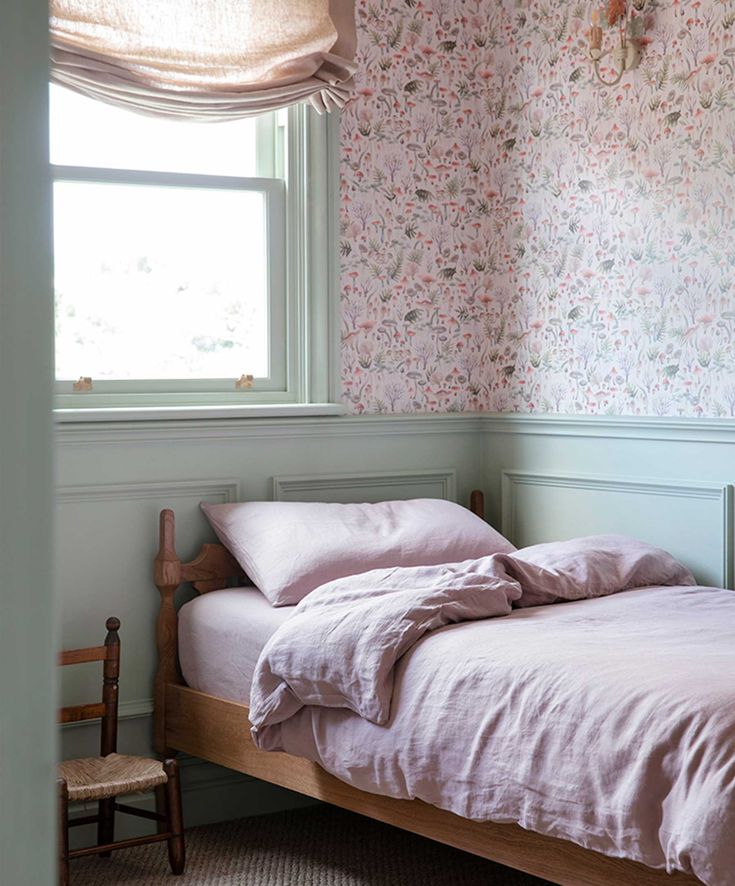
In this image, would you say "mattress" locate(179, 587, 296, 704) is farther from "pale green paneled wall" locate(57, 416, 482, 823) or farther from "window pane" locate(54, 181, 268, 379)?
"window pane" locate(54, 181, 268, 379)

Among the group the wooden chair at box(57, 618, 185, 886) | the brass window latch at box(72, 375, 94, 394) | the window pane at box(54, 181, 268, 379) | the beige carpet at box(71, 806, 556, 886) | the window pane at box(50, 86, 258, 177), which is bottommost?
the beige carpet at box(71, 806, 556, 886)

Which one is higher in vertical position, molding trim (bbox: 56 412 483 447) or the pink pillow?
molding trim (bbox: 56 412 483 447)

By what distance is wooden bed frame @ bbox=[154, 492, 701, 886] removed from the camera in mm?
2152

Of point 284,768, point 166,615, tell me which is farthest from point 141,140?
point 284,768

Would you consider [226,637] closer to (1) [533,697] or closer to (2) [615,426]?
(1) [533,697]

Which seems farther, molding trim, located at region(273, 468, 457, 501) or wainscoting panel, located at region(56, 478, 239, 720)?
molding trim, located at region(273, 468, 457, 501)

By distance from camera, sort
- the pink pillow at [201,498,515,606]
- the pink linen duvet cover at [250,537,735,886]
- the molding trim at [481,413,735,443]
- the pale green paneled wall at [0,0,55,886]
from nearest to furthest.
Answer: the pale green paneled wall at [0,0,55,886] → the pink linen duvet cover at [250,537,735,886] → the pink pillow at [201,498,515,606] → the molding trim at [481,413,735,443]

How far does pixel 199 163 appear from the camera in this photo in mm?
3633

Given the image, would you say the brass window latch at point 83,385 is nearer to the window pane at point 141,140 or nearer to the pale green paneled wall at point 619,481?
the window pane at point 141,140

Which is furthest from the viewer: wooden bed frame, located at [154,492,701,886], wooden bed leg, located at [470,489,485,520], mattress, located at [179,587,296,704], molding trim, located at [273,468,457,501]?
wooden bed leg, located at [470,489,485,520]

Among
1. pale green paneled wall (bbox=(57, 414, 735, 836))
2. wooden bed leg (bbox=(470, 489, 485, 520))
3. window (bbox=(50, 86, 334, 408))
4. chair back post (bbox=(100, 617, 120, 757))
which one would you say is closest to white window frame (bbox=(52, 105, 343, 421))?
window (bbox=(50, 86, 334, 408))

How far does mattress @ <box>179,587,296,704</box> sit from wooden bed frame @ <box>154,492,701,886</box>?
4 centimetres

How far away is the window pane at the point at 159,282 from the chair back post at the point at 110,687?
75 centimetres

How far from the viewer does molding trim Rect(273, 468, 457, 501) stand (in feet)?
12.1
